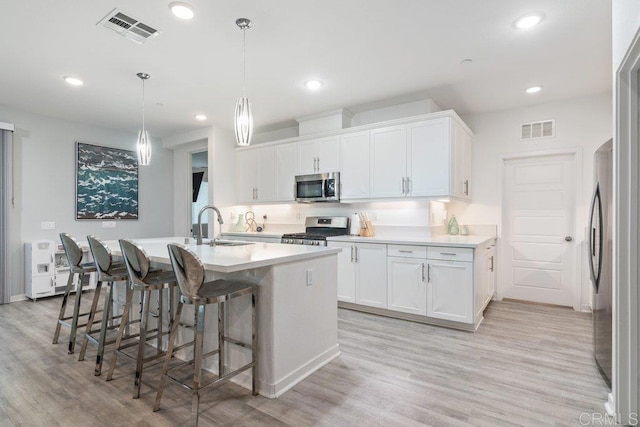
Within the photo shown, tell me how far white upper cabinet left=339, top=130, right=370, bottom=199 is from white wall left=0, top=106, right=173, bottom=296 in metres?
3.83

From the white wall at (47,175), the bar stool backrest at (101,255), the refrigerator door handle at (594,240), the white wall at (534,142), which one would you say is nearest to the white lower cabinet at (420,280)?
the white wall at (534,142)

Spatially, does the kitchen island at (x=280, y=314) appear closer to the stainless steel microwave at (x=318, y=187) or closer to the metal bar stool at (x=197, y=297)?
the metal bar stool at (x=197, y=297)

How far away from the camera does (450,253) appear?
3.46 metres

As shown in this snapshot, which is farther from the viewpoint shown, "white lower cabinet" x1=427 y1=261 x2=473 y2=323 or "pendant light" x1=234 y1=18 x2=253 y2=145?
"white lower cabinet" x1=427 y1=261 x2=473 y2=323

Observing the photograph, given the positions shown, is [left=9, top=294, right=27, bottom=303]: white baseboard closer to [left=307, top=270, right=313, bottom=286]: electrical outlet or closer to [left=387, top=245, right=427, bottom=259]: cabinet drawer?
[left=307, top=270, right=313, bottom=286]: electrical outlet

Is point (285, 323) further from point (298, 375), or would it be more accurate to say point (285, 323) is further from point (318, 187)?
point (318, 187)

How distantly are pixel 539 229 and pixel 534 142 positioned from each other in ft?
3.73

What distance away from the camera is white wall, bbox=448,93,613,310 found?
404 cm

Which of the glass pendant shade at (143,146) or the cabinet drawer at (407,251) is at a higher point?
the glass pendant shade at (143,146)

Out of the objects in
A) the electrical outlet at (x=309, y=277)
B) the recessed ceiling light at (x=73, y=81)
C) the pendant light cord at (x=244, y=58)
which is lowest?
the electrical outlet at (x=309, y=277)

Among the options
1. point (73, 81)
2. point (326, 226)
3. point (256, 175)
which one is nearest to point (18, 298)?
point (73, 81)

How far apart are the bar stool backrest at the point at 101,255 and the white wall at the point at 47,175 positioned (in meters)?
3.09

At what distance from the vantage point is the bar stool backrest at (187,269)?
6.09ft

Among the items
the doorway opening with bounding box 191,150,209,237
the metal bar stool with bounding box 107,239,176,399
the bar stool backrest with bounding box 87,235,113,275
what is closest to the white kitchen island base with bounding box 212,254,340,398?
the metal bar stool with bounding box 107,239,176,399
